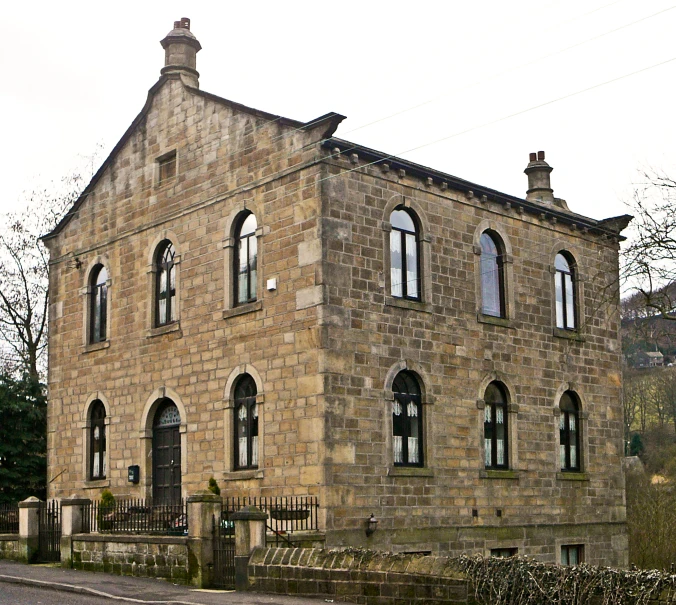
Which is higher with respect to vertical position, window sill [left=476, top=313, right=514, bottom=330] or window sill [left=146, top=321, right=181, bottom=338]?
window sill [left=476, top=313, right=514, bottom=330]

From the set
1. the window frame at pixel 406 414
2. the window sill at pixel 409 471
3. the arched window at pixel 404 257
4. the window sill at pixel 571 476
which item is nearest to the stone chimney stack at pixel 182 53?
the arched window at pixel 404 257

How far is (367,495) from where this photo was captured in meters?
20.5

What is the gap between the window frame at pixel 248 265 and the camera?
72.8ft

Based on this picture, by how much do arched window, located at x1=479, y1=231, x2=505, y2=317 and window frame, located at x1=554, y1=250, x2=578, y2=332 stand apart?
2.12 m

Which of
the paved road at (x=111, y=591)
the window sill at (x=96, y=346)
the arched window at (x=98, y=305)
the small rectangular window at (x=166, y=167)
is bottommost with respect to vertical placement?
the paved road at (x=111, y=591)

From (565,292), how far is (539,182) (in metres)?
4.71

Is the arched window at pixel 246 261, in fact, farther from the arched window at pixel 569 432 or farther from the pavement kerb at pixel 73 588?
the arched window at pixel 569 432

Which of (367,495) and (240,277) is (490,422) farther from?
(240,277)

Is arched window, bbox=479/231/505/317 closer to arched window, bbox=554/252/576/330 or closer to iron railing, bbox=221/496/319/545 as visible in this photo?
arched window, bbox=554/252/576/330

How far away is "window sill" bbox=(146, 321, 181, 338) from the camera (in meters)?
23.8

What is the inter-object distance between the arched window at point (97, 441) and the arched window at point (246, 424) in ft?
16.9

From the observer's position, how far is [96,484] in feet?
83.5

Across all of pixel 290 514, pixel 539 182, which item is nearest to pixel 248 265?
pixel 290 514

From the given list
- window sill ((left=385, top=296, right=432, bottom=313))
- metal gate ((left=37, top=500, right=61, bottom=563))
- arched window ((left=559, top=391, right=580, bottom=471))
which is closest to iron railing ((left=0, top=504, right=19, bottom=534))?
metal gate ((left=37, top=500, right=61, bottom=563))
